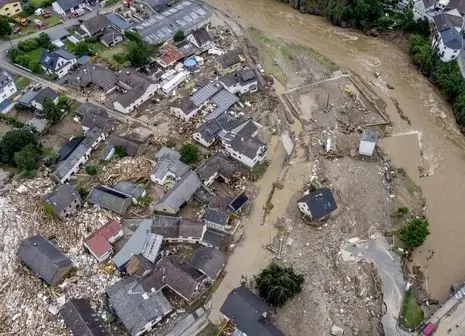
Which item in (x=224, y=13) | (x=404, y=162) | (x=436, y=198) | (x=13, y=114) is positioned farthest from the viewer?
(x=224, y=13)

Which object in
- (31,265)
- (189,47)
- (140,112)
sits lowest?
(31,265)

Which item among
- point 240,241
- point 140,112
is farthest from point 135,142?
point 240,241

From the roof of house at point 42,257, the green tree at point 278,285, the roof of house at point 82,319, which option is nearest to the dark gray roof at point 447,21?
the green tree at point 278,285

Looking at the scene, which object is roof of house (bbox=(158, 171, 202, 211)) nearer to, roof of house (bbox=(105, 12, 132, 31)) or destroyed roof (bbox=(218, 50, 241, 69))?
destroyed roof (bbox=(218, 50, 241, 69))

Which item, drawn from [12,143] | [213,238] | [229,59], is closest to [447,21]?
[229,59]

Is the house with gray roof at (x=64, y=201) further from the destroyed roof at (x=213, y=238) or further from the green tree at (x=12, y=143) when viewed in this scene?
the destroyed roof at (x=213, y=238)

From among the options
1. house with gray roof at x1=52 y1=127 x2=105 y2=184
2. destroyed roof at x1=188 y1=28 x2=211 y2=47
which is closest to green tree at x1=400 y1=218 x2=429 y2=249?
house with gray roof at x1=52 y1=127 x2=105 y2=184

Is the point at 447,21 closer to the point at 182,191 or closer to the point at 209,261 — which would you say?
the point at 182,191

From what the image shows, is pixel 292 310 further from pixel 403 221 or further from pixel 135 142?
pixel 135 142
